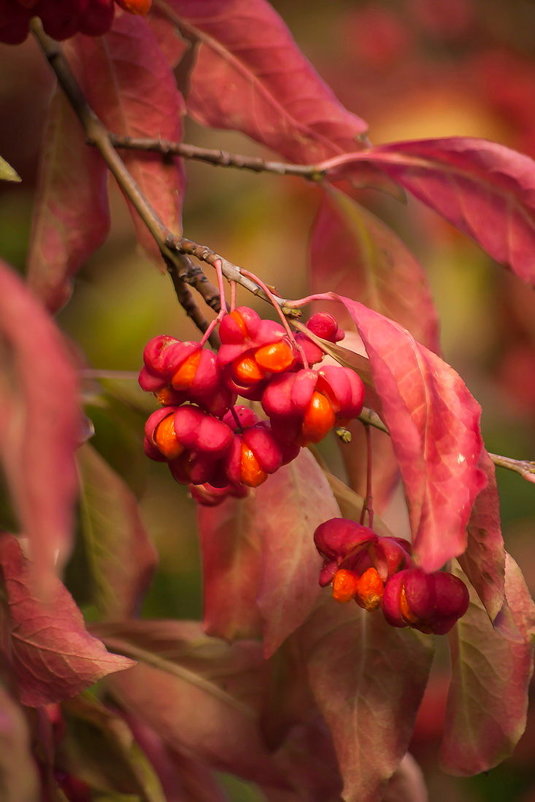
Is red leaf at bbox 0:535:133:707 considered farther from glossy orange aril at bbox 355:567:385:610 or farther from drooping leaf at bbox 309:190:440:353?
drooping leaf at bbox 309:190:440:353

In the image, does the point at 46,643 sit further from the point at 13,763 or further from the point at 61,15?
the point at 61,15

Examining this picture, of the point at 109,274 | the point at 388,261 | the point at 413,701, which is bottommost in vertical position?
the point at 109,274

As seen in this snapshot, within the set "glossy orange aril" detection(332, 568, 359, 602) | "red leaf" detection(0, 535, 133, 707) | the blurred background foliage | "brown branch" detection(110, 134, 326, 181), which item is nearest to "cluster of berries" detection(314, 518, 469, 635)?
"glossy orange aril" detection(332, 568, 359, 602)

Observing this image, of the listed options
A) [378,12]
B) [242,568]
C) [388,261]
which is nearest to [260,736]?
[242,568]

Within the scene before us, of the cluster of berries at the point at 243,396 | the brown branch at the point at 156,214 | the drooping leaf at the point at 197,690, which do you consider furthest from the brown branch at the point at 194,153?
the drooping leaf at the point at 197,690

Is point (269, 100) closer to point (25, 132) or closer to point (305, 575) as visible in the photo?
point (305, 575)

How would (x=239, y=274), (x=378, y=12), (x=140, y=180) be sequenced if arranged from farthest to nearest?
(x=378, y=12) → (x=140, y=180) → (x=239, y=274)
